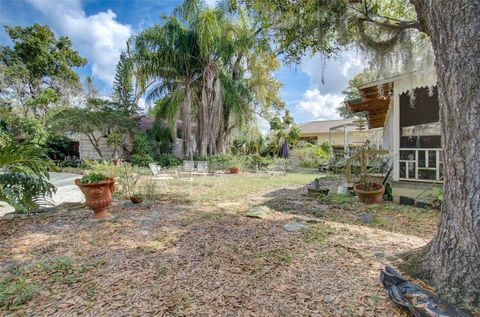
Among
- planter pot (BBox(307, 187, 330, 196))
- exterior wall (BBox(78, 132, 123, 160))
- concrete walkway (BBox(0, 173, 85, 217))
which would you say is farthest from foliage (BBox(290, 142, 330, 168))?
concrete walkway (BBox(0, 173, 85, 217))

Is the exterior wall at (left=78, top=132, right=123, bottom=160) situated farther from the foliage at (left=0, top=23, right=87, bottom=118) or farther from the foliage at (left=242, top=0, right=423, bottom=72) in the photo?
the foliage at (left=242, top=0, right=423, bottom=72)

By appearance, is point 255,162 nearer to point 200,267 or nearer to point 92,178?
point 92,178

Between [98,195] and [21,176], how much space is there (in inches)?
48.3

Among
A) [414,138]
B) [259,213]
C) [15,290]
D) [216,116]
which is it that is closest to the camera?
[15,290]

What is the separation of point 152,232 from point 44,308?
75.6 inches

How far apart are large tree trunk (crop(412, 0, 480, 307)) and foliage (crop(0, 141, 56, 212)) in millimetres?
5674

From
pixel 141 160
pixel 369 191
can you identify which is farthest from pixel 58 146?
pixel 369 191

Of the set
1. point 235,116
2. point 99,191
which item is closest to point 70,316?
point 99,191

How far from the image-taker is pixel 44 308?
7.04 ft

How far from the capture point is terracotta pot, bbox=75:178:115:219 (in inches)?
183

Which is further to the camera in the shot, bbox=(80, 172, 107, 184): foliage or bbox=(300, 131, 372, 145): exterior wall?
bbox=(300, 131, 372, 145): exterior wall

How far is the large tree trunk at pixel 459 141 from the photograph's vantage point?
6.34 feet

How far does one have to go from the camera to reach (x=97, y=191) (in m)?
4.69

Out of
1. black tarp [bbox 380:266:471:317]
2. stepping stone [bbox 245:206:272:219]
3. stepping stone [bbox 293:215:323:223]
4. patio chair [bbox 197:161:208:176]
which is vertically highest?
patio chair [bbox 197:161:208:176]
